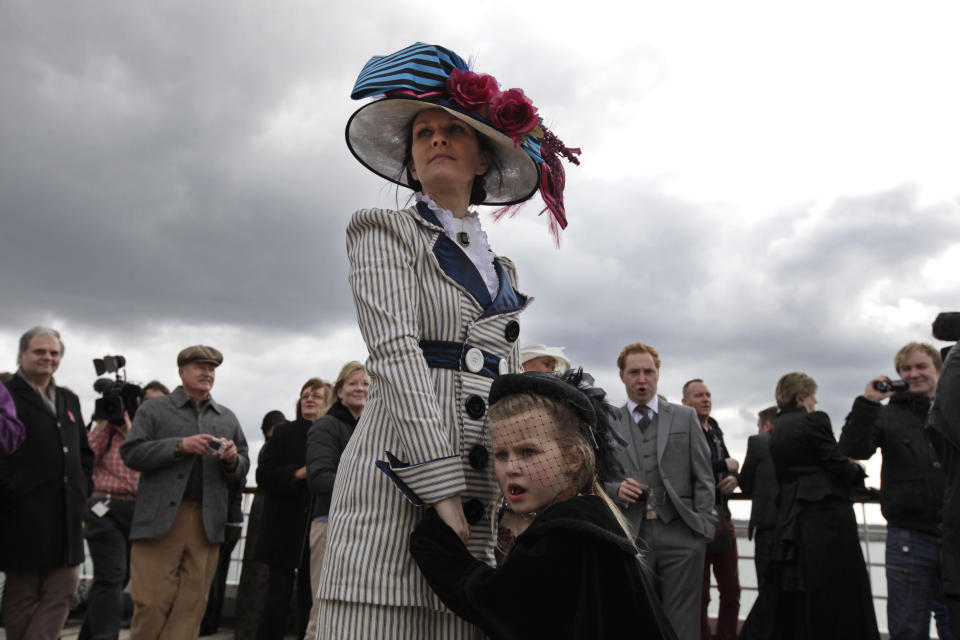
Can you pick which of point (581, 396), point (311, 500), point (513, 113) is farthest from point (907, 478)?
point (513, 113)

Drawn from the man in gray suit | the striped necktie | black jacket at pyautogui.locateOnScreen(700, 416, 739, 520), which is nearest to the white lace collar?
the man in gray suit

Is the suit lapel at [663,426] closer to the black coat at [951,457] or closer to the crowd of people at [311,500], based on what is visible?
the crowd of people at [311,500]

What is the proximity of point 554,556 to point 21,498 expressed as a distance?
3856 millimetres

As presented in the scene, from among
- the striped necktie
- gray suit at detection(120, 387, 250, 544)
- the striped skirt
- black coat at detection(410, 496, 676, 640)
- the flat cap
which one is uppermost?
the flat cap

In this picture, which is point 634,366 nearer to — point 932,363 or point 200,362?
point 932,363

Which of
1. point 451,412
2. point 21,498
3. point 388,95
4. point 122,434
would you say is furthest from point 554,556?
point 122,434

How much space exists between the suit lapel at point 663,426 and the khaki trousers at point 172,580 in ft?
9.36

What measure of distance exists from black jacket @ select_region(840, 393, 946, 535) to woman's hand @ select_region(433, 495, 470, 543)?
12.7 ft

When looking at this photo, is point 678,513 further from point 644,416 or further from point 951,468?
point 951,468

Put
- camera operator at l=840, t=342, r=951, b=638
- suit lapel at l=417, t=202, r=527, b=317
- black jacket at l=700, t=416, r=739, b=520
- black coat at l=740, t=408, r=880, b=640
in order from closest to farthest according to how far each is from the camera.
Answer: suit lapel at l=417, t=202, r=527, b=317 → camera operator at l=840, t=342, r=951, b=638 → black coat at l=740, t=408, r=880, b=640 → black jacket at l=700, t=416, r=739, b=520

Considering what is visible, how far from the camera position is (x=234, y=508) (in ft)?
22.1

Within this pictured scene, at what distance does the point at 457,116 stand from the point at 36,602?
158 inches

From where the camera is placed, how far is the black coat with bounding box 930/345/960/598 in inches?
135

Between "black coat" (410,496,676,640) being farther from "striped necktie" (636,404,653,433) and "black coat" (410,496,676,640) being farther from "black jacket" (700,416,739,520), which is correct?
"black jacket" (700,416,739,520)
